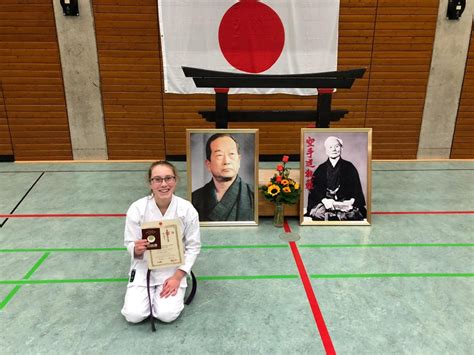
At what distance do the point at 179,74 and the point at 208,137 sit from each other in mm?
2243

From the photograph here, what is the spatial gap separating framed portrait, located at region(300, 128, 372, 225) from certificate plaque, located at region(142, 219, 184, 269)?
181cm

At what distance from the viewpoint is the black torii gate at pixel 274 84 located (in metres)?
3.98

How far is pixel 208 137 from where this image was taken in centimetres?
405

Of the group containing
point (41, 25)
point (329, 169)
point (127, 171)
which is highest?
point (41, 25)

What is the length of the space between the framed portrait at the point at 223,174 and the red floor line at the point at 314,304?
0.72 metres

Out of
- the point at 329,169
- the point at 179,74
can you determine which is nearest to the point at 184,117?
the point at 179,74

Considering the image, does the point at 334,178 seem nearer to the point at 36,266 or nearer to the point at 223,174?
the point at 223,174

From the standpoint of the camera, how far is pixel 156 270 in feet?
9.11

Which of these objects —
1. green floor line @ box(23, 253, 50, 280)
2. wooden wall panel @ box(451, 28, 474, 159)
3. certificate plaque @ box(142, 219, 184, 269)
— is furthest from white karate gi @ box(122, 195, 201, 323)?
wooden wall panel @ box(451, 28, 474, 159)

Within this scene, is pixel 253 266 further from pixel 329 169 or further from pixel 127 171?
pixel 127 171

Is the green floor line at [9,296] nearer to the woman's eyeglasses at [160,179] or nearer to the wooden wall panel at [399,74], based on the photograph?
the woman's eyeglasses at [160,179]

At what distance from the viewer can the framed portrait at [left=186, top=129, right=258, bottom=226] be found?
405 centimetres

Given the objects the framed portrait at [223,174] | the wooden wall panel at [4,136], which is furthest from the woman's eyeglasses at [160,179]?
the wooden wall panel at [4,136]

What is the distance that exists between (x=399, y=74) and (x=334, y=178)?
10.3 feet
